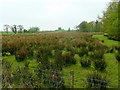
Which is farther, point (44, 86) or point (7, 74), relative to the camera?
point (7, 74)

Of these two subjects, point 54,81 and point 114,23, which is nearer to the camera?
point 54,81

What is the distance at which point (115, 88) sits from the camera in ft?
12.8

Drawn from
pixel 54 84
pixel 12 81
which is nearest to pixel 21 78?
pixel 12 81

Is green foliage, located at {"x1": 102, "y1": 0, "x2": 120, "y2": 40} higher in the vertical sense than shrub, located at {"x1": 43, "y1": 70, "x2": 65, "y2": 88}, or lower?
higher

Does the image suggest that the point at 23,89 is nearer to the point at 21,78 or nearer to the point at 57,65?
the point at 21,78

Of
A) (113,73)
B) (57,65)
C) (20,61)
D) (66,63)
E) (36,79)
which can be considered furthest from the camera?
(20,61)

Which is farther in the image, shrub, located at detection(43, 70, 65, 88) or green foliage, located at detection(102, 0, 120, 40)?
green foliage, located at detection(102, 0, 120, 40)

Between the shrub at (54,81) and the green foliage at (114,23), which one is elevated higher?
the green foliage at (114,23)

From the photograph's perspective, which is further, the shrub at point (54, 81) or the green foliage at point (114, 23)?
the green foliage at point (114, 23)

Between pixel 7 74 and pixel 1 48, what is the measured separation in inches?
214

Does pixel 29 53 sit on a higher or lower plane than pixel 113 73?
higher

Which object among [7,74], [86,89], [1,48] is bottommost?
[86,89]

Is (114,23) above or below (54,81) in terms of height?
above

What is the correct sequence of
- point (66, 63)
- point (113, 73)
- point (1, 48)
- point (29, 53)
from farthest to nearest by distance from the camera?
1. point (1, 48)
2. point (29, 53)
3. point (66, 63)
4. point (113, 73)
